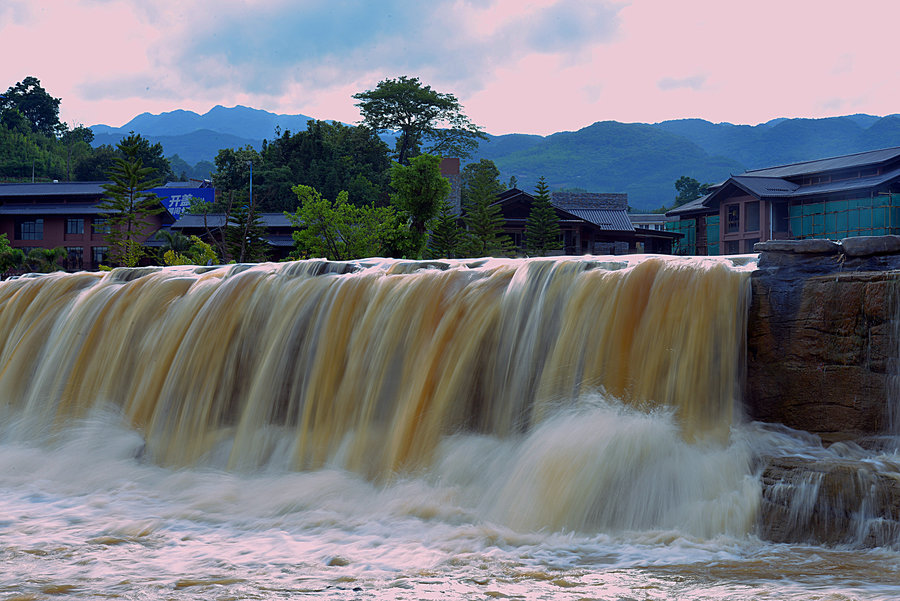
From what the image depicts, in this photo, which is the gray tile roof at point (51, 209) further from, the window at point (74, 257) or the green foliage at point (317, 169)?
the green foliage at point (317, 169)

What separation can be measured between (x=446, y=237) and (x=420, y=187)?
3.64m

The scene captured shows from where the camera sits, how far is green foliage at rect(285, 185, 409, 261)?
1179 inches

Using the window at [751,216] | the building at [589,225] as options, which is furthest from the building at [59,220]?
the window at [751,216]

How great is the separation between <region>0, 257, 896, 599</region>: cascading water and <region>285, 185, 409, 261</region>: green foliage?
18.8 m

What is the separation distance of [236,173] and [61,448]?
5109 cm

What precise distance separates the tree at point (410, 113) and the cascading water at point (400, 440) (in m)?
52.8

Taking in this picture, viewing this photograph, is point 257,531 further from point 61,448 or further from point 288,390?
point 61,448

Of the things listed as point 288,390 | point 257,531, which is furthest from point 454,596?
point 288,390

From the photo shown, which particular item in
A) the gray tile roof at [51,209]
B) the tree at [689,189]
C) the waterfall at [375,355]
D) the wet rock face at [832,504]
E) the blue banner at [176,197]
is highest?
the tree at [689,189]

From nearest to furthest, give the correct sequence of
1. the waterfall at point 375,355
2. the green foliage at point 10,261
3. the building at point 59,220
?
1. the waterfall at point 375,355
2. the green foliage at point 10,261
3. the building at point 59,220

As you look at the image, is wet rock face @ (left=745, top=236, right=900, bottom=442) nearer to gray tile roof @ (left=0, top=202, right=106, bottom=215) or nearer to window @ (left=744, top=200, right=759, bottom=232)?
window @ (left=744, top=200, right=759, bottom=232)

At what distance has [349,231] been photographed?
99.6ft

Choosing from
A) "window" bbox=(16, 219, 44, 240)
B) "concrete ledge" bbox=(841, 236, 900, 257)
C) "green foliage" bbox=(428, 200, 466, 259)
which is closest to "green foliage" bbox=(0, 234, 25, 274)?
"window" bbox=(16, 219, 44, 240)

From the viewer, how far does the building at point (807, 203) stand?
120 ft
